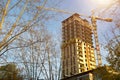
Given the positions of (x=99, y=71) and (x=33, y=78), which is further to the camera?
(x=99, y=71)

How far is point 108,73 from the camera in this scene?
13.6m

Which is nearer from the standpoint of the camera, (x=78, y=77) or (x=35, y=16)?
(x=35, y=16)

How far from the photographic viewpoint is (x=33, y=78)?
41.8 ft

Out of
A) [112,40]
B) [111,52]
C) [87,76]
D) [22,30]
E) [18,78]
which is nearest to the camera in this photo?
[22,30]

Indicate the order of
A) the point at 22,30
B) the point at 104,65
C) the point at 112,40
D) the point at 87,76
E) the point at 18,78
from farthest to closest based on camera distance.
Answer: the point at 87,76 < the point at 18,78 < the point at 104,65 < the point at 112,40 < the point at 22,30

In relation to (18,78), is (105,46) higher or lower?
higher

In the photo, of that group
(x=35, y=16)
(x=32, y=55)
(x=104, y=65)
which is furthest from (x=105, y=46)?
(x=35, y=16)

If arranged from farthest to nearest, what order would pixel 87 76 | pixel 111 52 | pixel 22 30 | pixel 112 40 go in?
1. pixel 87 76
2. pixel 111 52
3. pixel 112 40
4. pixel 22 30

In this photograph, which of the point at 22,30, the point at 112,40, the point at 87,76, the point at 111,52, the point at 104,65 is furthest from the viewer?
the point at 87,76

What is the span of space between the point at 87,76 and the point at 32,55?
565 inches

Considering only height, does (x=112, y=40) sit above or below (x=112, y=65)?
above

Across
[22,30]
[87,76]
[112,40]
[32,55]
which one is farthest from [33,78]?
[87,76]

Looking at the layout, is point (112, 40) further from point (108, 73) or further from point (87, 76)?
point (87, 76)

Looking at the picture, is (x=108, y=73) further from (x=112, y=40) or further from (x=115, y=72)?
(x=112, y=40)
